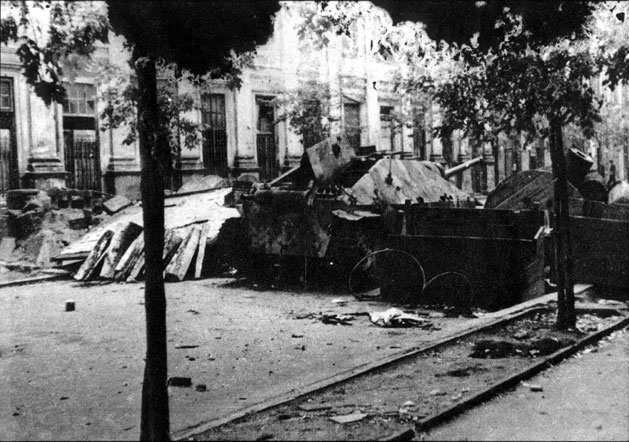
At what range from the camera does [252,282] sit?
14.5 m

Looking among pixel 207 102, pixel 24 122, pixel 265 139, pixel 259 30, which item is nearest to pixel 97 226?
pixel 24 122

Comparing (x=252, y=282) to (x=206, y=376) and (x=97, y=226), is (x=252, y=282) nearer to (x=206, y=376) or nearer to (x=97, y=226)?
(x=97, y=226)

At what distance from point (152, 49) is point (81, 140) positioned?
16629mm

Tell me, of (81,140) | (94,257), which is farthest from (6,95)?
(94,257)

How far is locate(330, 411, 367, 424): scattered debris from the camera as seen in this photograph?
217 inches

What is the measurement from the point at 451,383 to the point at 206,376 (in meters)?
2.57

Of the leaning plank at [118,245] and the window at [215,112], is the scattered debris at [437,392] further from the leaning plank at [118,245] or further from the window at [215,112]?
the window at [215,112]

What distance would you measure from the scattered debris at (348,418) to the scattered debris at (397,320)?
4.12 meters

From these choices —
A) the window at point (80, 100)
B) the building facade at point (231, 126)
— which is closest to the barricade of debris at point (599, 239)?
the building facade at point (231, 126)

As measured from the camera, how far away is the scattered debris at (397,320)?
32.0 ft

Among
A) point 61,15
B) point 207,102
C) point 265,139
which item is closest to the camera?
point 61,15

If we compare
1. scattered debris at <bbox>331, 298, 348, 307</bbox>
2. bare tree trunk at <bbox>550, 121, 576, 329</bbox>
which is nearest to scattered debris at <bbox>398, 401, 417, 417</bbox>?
bare tree trunk at <bbox>550, 121, 576, 329</bbox>

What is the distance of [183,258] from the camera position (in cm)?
1527

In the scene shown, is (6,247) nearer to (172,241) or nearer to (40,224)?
(40,224)
